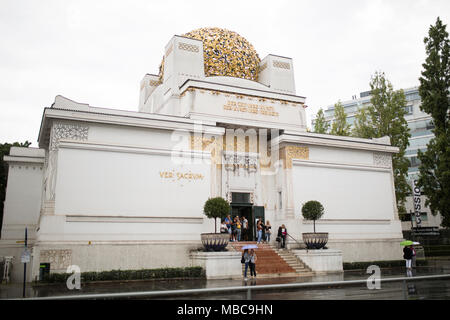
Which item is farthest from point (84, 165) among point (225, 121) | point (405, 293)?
point (405, 293)

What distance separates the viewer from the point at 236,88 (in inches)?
845

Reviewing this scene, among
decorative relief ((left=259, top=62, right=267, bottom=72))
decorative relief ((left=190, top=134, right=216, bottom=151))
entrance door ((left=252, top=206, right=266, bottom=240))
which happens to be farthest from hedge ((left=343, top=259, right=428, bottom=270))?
decorative relief ((left=259, top=62, right=267, bottom=72))

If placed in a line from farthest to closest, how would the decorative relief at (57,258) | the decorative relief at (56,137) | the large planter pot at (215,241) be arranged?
the large planter pot at (215,241), the decorative relief at (56,137), the decorative relief at (57,258)

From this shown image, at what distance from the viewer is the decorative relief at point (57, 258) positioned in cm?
1501

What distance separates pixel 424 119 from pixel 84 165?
159 ft

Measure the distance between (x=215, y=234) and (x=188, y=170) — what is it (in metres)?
3.83

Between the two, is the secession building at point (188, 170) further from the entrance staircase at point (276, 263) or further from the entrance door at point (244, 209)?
the entrance staircase at point (276, 263)

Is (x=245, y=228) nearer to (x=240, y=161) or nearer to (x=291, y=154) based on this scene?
(x=240, y=161)

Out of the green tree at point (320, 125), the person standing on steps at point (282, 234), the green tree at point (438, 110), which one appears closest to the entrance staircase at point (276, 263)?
the person standing on steps at point (282, 234)

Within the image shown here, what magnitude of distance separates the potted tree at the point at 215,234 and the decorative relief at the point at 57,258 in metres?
5.79

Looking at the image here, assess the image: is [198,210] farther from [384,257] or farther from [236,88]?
[384,257]

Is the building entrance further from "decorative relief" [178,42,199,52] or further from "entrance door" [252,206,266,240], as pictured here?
"decorative relief" [178,42,199,52]

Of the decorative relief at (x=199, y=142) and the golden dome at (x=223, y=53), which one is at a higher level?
the golden dome at (x=223, y=53)

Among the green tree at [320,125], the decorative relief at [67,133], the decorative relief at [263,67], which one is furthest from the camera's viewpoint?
the green tree at [320,125]
